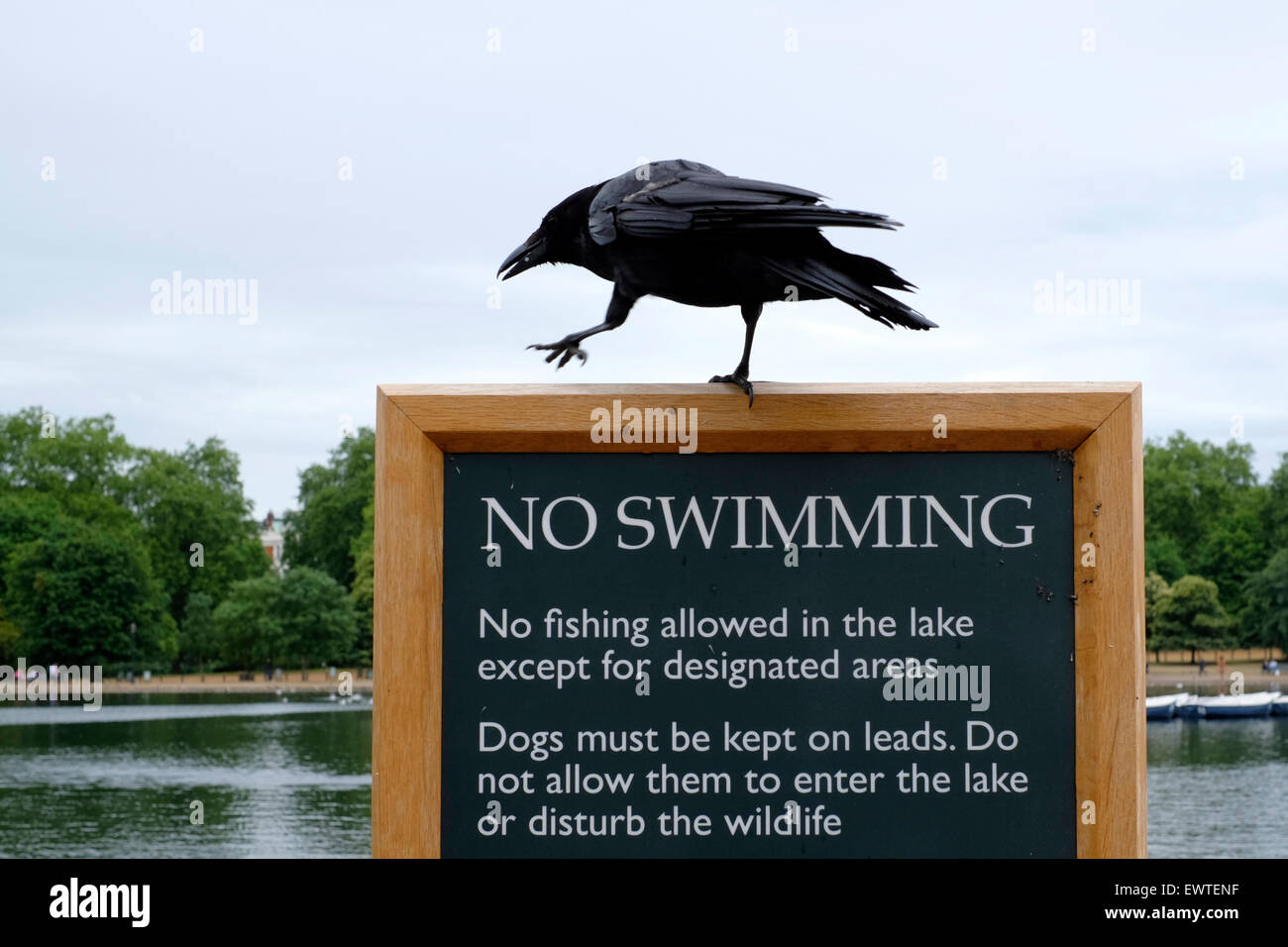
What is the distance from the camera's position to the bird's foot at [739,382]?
2785 mm

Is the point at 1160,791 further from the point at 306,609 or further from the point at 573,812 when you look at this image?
the point at 573,812

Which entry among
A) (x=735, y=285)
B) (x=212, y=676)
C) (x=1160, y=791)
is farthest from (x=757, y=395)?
(x=212, y=676)

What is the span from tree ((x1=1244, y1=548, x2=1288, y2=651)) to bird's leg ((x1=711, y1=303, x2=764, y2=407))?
238 feet

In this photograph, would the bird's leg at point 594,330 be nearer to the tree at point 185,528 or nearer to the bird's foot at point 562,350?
the bird's foot at point 562,350

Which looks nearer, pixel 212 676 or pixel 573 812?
pixel 573 812

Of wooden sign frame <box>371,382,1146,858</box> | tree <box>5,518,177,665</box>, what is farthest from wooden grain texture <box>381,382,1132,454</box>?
tree <box>5,518,177,665</box>

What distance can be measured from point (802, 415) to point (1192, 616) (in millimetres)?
73159

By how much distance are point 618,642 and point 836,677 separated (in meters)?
0.44

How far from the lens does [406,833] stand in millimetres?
2760

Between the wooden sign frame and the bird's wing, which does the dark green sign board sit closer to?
the wooden sign frame

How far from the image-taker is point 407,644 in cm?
279

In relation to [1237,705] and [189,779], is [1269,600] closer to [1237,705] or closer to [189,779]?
[1237,705]

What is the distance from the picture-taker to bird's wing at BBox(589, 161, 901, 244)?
2758mm

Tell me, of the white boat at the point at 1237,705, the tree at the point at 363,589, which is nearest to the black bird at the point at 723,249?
the tree at the point at 363,589
